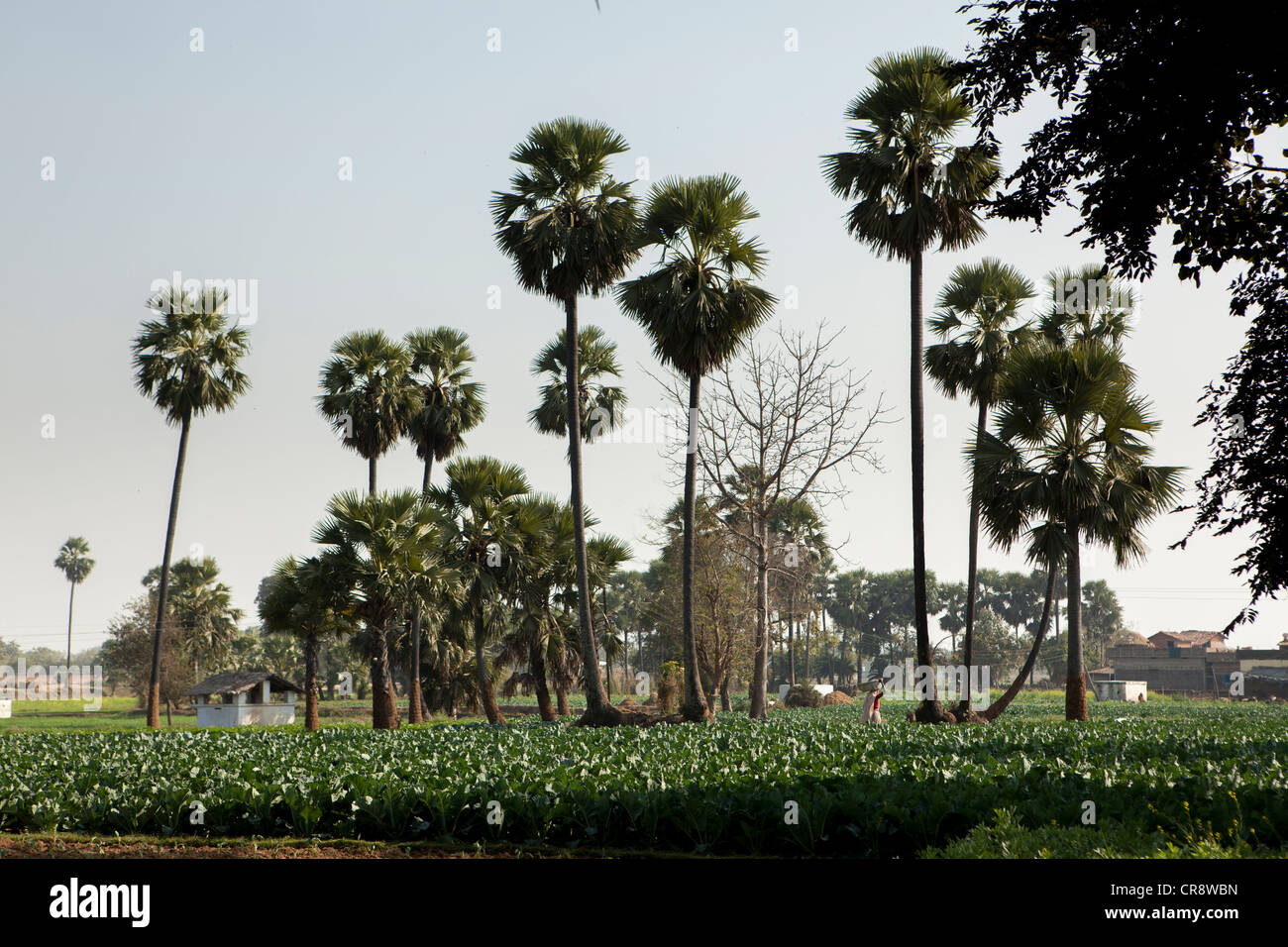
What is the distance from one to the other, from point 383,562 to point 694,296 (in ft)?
43.8

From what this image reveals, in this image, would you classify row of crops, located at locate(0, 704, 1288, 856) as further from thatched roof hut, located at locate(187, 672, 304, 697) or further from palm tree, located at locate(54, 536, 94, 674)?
palm tree, located at locate(54, 536, 94, 674)

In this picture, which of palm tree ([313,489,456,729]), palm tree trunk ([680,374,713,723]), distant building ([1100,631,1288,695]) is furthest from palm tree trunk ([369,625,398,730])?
distant building ([1100,631,1288,695])

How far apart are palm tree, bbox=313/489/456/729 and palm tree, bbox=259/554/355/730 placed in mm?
471

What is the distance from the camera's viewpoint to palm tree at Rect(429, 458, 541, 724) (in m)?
36.7

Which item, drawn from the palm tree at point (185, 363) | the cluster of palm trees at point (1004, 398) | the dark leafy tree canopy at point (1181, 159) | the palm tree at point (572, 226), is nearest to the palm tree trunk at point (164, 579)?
the palm tree at point (185, 363)

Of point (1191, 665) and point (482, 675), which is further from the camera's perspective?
point (1191, 665)

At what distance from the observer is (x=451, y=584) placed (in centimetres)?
3416

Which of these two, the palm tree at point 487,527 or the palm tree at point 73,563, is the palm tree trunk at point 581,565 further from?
the palm tree at point 73,563

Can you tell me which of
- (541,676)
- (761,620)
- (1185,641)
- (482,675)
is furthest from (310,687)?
(1185,641)

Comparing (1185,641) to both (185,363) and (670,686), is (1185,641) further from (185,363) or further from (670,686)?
(185,363)

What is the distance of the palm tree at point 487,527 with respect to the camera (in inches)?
1446

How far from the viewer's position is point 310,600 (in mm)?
34031

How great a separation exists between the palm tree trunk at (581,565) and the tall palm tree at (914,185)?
9.26 metres
